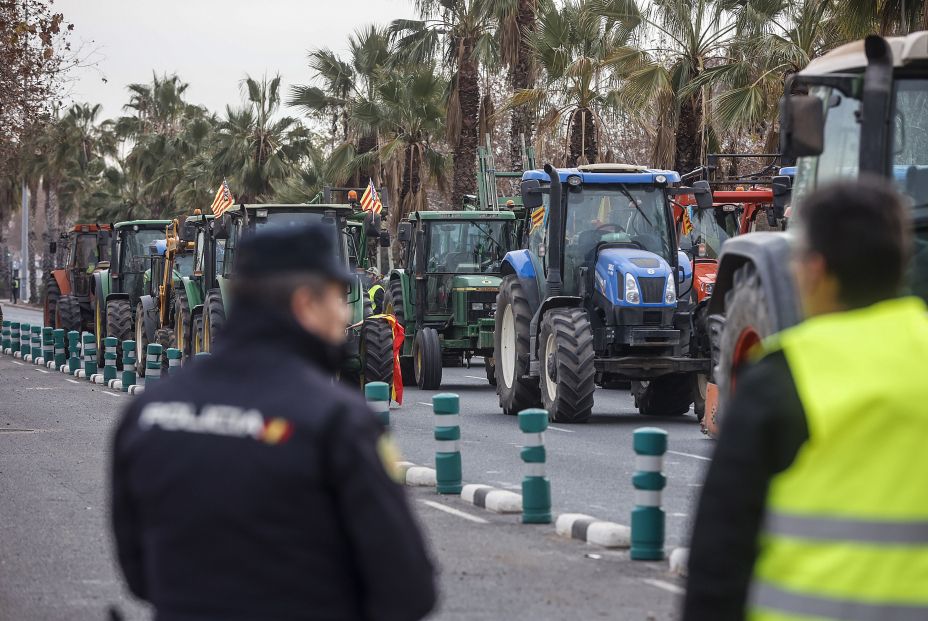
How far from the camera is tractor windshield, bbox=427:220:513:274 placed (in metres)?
26.8

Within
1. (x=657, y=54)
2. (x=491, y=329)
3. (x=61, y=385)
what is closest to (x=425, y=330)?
(x=491, y=329)

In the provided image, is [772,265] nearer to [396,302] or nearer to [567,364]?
[567,364]

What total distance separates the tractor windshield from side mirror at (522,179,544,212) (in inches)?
294

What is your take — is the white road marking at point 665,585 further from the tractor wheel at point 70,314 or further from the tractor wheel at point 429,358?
the tractor wheel at point 70,314

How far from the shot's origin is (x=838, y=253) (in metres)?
3.29

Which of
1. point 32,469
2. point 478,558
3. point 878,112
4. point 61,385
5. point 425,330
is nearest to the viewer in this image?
point 878,112

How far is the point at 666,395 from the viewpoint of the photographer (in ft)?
67.1

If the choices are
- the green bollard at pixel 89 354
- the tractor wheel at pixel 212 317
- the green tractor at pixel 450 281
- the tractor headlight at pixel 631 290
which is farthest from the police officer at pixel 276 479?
the green bollard at pixel 89 354

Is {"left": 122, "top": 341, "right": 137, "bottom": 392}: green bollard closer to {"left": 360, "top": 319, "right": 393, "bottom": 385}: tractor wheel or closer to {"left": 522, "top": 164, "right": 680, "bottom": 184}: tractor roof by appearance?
{"left": 360, "top": 319, "right": 393, "bottom": 385}: tractor wheel

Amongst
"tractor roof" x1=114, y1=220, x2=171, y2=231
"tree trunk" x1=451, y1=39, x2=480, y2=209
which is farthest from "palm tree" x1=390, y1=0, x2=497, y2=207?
"tractor roof" x1=114, y1=220, x2=171, y2=231

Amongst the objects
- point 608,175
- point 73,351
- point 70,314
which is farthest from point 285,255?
point 70,314

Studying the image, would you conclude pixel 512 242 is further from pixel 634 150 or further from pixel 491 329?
pixel 634 150

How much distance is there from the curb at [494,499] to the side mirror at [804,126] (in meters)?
3.77

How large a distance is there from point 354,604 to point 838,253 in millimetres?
1135
